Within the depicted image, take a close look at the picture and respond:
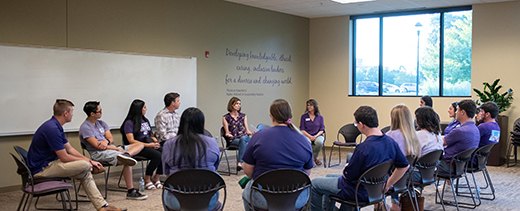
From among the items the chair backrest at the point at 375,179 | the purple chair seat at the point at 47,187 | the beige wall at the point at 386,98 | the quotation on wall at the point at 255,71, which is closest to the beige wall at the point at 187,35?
the quotation on wall at the point at 255,71

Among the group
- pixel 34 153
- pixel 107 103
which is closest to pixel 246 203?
pixel 34 153

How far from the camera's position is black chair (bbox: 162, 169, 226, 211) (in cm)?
311

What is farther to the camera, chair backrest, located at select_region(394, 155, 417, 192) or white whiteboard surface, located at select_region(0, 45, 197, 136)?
white whiteboard surface, located at select_region(0, 45, 197, 136)

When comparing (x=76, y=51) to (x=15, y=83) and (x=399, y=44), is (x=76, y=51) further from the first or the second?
(x=399, y=44)

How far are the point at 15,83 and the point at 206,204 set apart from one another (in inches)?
147

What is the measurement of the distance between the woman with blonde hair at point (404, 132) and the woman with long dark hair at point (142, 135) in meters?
3.21

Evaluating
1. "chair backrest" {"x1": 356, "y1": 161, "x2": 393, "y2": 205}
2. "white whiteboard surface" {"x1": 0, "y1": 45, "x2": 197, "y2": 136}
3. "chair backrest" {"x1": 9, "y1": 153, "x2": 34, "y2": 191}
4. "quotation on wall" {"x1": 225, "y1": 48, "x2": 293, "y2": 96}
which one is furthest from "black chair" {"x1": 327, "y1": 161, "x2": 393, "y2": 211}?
"quotation on wall" {"x1": 225, "y1": 48, "x2": 293, "y2": 96}

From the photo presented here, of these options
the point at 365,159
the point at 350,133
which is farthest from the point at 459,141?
the point at 350,133

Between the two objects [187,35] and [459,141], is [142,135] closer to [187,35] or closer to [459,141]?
[187,35]

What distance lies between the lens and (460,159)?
4.80 metres

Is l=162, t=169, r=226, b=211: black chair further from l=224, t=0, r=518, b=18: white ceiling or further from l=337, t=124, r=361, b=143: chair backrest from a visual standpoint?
l=224, t=0, r=518, b=18: white ceiling

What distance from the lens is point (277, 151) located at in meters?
3.25

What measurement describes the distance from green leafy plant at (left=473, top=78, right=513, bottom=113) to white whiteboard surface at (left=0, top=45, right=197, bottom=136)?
209 inches

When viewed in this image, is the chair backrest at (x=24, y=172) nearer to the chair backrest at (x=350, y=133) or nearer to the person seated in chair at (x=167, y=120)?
the person seated in chair at (x=167, y=120)
